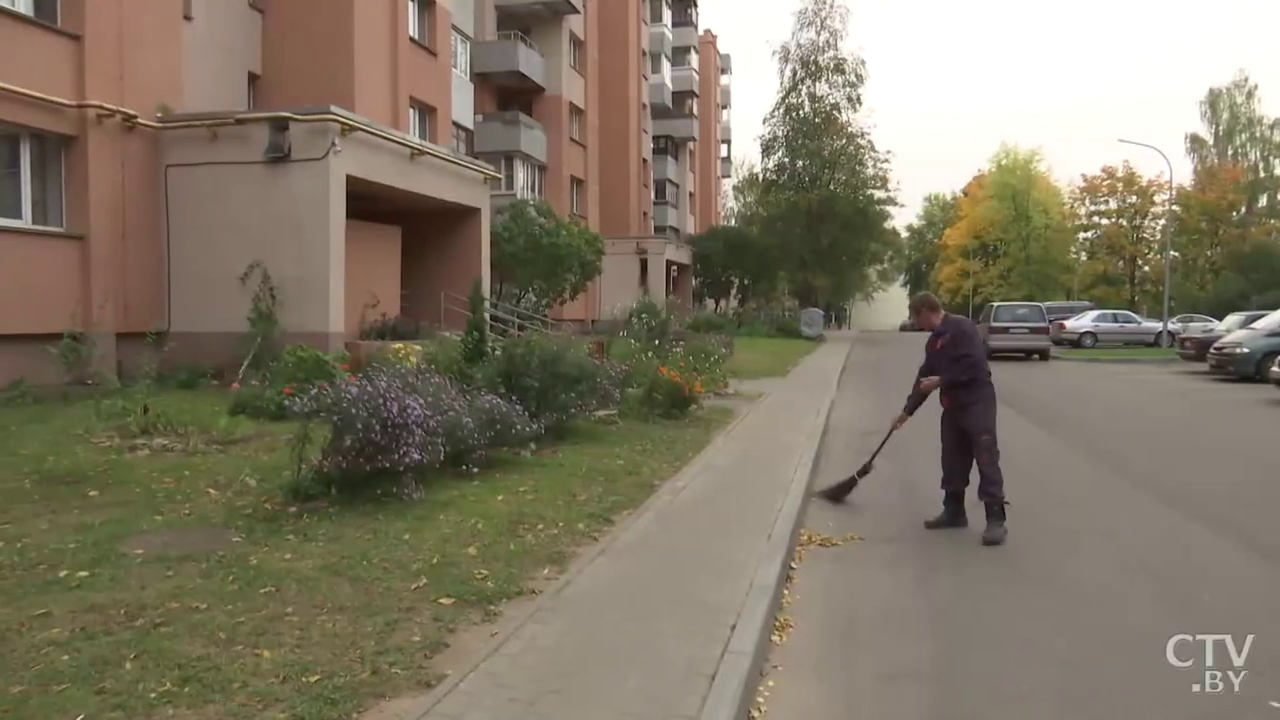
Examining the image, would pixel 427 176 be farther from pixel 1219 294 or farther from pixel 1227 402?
pixel 1219 294

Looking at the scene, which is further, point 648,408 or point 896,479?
point 648,408

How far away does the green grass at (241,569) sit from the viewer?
4.25 meters

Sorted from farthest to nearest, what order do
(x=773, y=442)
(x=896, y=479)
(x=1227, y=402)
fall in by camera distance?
(x=1227, y=402) → (x=773, y=442) → (x=896, y=479)

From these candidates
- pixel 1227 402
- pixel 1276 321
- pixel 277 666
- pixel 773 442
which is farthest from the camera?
→ pixel 1276 321

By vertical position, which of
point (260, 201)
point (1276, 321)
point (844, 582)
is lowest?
point (844, 582)

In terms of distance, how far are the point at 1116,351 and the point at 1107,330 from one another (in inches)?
151

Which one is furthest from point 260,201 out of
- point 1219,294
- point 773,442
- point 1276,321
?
point 1219,294

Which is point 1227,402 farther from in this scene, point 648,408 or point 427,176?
point 427,176

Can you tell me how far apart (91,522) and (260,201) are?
29.1 ft

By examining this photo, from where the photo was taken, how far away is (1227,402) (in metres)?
17.8

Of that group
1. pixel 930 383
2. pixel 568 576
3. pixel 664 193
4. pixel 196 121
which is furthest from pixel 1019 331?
pixel 568 576

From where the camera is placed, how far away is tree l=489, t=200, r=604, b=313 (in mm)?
24734

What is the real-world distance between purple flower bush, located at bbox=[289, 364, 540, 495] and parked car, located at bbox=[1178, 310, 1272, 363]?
23751 mm

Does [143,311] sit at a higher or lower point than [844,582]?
higher
